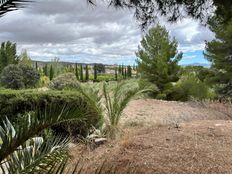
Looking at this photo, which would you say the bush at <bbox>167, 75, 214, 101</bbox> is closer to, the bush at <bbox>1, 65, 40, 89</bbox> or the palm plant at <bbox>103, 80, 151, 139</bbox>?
the bush at <bbox>1, 65, 40, 89</bbox>

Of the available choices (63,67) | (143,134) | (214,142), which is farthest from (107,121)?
(63,67)

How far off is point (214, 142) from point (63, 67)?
28.4 metres

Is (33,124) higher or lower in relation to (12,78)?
higher

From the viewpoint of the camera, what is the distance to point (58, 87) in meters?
15.7

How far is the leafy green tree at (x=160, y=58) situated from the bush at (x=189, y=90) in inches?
25.0

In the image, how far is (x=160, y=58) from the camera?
22.0 metres

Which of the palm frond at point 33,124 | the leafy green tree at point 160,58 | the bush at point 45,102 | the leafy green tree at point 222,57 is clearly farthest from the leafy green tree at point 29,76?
the palm frond at point 33,124

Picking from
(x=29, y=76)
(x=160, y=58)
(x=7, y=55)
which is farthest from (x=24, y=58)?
(x=160, y=58)

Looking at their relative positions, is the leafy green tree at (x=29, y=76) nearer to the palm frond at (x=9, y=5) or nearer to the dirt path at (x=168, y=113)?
the dirt path at (x=168, y=113)

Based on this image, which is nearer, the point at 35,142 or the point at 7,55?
the point at 35,142

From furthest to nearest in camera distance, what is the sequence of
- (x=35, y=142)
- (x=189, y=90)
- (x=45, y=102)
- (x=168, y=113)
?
(x=189, y=90)
(x=168, y=113)
(x=45, y=102)
(x=35, y=142)

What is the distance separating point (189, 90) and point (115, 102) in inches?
469

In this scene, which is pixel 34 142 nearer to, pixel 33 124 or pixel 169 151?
pixel 33 124

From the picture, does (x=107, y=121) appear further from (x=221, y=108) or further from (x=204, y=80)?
(x=204, y=80)
